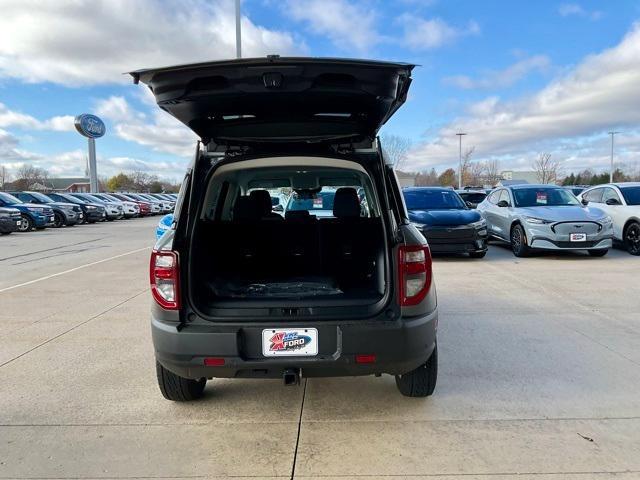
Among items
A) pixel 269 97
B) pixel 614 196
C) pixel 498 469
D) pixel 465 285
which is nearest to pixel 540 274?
pixel 465 285

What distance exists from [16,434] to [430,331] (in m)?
2.62

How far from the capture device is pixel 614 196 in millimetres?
10852

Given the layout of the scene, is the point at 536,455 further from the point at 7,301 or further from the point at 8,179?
the point at 8,179

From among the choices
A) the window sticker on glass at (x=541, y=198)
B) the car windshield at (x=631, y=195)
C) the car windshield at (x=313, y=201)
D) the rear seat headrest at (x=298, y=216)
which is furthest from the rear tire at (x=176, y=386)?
the car windshield at (x=631, y=195)

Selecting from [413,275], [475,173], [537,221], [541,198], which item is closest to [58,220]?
[541,198]

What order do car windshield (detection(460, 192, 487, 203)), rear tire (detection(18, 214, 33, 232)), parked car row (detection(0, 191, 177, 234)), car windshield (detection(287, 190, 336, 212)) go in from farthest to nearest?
1. car windshield (detection(460, 192, 487, 203))
2. rear tire (detection(18, 214, 33, 232))
3. parked car row (detection(0, 191, 177, 234))
4. car windshield (detection(287, 190, 336, 212))

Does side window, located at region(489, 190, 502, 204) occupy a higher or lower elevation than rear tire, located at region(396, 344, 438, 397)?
higher

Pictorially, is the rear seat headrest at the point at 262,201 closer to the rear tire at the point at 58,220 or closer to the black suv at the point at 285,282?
the black suv at the point at 285,282

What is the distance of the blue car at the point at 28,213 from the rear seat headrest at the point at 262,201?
16.8 m

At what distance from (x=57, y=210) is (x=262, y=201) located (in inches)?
786

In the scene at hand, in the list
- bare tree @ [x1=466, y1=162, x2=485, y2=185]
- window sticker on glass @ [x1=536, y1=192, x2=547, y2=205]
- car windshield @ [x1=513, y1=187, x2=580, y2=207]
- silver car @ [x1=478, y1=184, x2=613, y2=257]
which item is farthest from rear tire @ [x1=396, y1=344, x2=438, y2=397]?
bare tree @ [x1=466, y1=162, x2=485, y2=185]

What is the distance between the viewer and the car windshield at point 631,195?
10.4m

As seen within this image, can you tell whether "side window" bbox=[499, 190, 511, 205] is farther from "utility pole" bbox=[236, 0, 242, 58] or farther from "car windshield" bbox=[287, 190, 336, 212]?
"utility pole" bbox=[236, 0, 242, 58]

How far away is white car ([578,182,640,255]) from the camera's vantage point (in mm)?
10070
